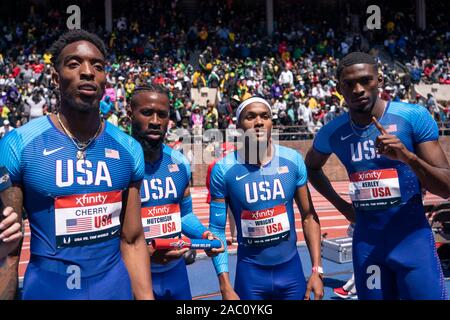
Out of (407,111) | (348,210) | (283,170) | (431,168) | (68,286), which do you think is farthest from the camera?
(348,210)

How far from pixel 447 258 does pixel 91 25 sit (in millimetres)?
22702

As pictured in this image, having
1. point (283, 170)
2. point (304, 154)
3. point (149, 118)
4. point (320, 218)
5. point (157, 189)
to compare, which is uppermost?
point (304, 154)

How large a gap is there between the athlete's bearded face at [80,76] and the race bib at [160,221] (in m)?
1.33

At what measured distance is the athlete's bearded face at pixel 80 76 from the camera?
123 inches

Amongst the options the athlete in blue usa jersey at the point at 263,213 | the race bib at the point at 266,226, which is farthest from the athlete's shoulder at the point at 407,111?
the race bib at the point at 266,226

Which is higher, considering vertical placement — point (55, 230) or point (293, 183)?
point (293, 183)

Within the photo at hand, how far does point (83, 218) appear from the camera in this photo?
307 cm

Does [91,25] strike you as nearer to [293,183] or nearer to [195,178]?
[195,178]

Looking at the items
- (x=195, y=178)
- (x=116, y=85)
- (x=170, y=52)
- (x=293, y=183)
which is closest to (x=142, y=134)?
(x=293, y=183)

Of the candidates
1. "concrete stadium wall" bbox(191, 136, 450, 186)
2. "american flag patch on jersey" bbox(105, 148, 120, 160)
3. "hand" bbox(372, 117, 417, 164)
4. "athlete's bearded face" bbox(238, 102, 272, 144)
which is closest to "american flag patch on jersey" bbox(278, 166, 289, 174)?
"athlete's bearded face" bbox(238, 102, 272, 144)

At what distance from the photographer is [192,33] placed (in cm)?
2878

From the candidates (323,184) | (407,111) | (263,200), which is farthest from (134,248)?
(407,111)

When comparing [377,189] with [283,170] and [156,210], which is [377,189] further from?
[156,210]

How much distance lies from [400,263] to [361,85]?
1250mm
